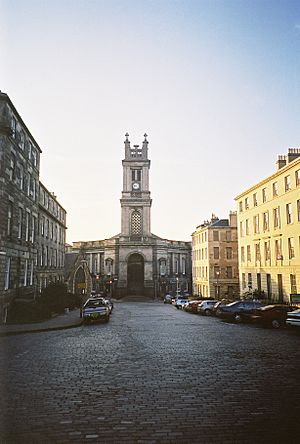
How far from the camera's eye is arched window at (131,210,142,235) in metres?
74.6

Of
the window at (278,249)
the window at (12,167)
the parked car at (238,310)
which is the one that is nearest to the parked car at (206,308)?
the parked car at (238,310)

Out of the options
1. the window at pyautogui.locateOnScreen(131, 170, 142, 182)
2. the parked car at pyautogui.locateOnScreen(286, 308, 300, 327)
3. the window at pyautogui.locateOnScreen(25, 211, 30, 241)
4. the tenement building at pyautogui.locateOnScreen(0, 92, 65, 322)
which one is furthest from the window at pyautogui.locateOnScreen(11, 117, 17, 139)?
the window at pyautogui.locateOnScreen(131, 170, 142, 182)

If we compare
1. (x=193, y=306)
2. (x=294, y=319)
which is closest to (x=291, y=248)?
(x=193, y=306)

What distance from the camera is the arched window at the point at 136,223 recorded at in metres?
74.6

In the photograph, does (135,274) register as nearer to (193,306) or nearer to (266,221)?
(193,306)

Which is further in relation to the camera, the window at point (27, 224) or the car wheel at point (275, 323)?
the window at point (27, 224)

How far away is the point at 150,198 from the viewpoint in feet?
243

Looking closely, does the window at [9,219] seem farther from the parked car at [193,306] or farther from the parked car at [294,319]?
the parked car at [294,319]

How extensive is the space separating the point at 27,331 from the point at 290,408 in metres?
16.0

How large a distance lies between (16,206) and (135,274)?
169ft

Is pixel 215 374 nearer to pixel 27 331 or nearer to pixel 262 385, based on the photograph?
pixel 262 385

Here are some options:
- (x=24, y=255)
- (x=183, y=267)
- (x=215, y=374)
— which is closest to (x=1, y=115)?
(x=24, y=255)

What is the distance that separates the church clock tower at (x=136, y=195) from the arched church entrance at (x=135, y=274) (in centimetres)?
457

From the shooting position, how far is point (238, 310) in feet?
81.1
